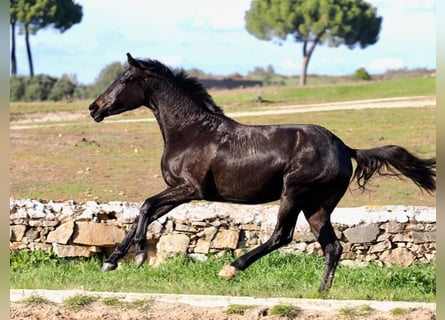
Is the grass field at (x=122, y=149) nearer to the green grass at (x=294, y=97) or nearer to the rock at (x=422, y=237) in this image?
the green grass at (x=294, y=97)

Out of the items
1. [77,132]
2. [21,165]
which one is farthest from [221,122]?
[77,132]

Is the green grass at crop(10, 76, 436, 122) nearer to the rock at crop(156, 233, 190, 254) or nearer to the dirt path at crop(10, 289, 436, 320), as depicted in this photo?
the rock at crop(156, 233, 190, 254)

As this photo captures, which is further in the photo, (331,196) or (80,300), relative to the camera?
(331,196)

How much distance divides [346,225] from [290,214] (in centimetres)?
268

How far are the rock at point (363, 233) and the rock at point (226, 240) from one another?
1.31 m

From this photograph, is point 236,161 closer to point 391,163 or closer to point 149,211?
point 149,211

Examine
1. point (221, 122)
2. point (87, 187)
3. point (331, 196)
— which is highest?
point (221, 122)

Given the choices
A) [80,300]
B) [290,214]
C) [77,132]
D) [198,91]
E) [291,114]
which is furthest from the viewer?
[291,114]

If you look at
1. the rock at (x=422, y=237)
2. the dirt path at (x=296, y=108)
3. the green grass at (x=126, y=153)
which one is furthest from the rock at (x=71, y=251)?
the dirt path at (x=296, y=108)

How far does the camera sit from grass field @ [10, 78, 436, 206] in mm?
17578

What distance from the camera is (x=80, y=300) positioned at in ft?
27.4

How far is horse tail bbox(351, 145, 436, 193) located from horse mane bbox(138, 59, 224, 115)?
4.84 ft

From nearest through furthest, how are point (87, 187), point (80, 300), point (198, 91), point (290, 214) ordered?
point (80, 300) → point (290, 214) → point (198, 91) → point (87, 187)

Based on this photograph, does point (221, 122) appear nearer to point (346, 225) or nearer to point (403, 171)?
point (403, 171)
